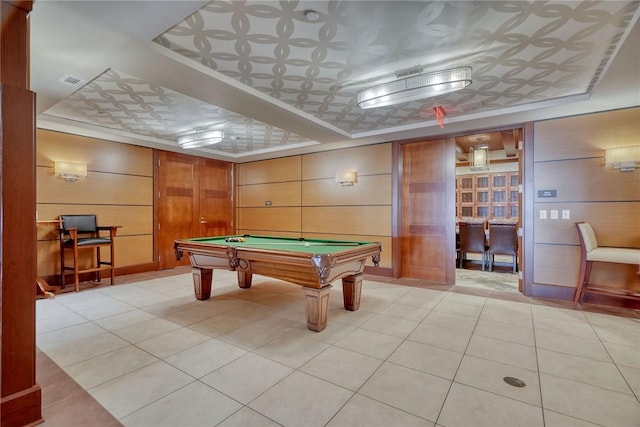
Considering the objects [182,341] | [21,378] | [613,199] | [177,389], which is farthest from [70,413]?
[613,199]

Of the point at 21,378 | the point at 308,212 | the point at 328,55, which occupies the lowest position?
the point at 21,378

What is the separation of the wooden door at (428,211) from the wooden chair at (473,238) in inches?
60.1

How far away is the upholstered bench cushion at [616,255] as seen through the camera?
338 centimetres

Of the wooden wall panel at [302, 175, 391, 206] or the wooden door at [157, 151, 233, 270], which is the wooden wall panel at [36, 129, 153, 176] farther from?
the wooden wall panel at [302, 175, 391, 206]

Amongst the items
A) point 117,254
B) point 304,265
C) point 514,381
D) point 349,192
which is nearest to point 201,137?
point 117,254

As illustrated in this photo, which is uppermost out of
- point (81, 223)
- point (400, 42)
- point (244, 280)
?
point (400, 42)

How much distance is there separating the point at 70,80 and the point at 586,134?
645cm

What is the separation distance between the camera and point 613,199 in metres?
3.97

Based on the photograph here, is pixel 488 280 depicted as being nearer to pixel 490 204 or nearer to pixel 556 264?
pixel 556 264

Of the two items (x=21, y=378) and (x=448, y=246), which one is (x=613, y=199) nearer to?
(x=448, y=246)

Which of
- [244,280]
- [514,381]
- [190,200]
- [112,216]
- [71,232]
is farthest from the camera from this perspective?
[190,200]

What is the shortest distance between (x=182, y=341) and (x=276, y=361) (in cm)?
107

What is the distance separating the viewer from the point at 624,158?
3.75 metres

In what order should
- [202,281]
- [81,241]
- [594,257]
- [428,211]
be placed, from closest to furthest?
[594,257] → [202,281] → [81,241] → [428,211]
